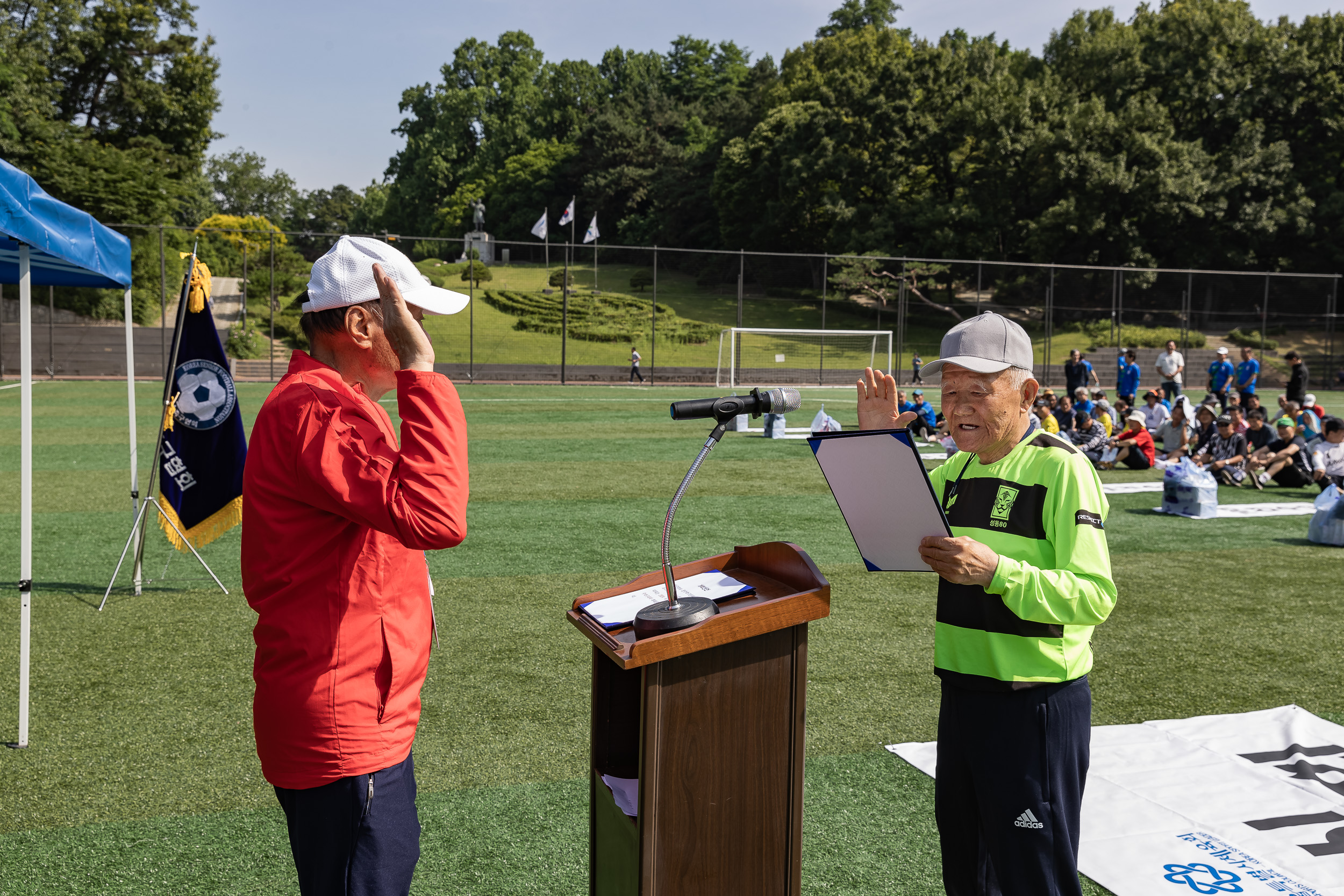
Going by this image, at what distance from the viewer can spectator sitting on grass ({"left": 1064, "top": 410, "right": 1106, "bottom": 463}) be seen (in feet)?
48.6

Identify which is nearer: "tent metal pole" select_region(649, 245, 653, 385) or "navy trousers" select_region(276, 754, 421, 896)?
"navy trousers" select_region(276, 754, 421, 896)

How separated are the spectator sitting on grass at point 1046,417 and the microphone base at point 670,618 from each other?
11421mm

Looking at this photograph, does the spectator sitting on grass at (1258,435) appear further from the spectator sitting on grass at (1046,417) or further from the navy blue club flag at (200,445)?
the navy blue club flag at (200,445)

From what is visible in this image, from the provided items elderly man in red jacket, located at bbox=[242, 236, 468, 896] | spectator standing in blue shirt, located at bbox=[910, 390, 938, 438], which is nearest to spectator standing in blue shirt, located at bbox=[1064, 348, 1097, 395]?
spectator standing in blue shirt, located at bbox=[910, 390, 938, 438]

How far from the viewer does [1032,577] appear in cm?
→ 225

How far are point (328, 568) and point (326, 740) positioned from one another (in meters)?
0.35

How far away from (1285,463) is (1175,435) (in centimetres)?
238

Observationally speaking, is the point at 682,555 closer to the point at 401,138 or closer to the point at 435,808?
the point at 435,808

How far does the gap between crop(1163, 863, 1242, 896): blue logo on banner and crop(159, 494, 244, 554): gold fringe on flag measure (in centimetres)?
595

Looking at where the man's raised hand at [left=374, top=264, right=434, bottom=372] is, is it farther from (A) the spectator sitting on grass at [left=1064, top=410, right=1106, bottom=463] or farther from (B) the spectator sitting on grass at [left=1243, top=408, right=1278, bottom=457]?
(B) the spectator sitting on grass at [left=1243, top=408, right=1278, bottom=457]

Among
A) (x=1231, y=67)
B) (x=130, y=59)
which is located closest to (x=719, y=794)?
(x=130, y=59)

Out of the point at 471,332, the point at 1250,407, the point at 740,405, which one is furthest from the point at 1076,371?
the point at 740,405

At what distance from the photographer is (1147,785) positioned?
4.11m

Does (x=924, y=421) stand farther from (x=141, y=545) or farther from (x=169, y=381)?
(x=141, y=545)
